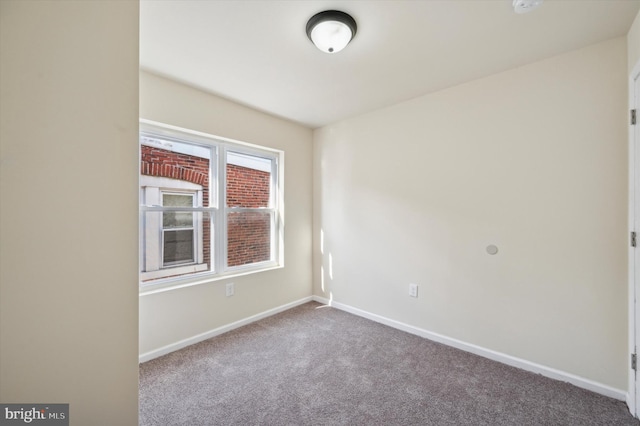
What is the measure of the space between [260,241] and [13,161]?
273 centimetres

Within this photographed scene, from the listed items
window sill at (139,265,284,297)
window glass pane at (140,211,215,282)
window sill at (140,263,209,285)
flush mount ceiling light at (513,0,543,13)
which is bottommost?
window sill at (139,265,284,297)

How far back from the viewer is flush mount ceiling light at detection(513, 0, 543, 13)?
1.53 m

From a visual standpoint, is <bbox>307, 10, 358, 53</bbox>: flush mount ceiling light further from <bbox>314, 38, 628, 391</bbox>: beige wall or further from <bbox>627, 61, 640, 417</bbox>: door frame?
<bbox>627, 61, 640, 417</bbox>: door frame

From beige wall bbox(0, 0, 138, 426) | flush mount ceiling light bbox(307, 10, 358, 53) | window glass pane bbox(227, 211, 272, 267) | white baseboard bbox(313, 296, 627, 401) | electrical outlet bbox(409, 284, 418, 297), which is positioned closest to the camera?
beige wall bbox(0, 0, 138, 426)

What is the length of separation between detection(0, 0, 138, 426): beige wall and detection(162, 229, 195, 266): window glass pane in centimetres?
179

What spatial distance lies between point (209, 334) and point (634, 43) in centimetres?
403

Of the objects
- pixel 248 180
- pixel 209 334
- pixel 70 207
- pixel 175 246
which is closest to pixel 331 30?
pixel 70 207

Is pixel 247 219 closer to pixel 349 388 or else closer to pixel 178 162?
pixel 178 162

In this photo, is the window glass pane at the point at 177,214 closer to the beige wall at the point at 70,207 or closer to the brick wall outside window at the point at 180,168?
the brick wall outside window at the point at 180,168

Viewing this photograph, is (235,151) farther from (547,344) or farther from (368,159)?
(547,344)

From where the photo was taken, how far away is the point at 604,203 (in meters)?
1.89

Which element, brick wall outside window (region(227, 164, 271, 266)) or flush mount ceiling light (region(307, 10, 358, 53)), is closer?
flush mount ceiling light (region(307, 10, 358, 53))

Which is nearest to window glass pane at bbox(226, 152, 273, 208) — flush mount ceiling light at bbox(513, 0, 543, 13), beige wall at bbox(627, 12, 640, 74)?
flush mount ceiling light at bbox(513, 0, 543, 13)

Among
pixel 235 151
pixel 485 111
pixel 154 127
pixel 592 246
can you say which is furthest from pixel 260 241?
pixel 592 246
